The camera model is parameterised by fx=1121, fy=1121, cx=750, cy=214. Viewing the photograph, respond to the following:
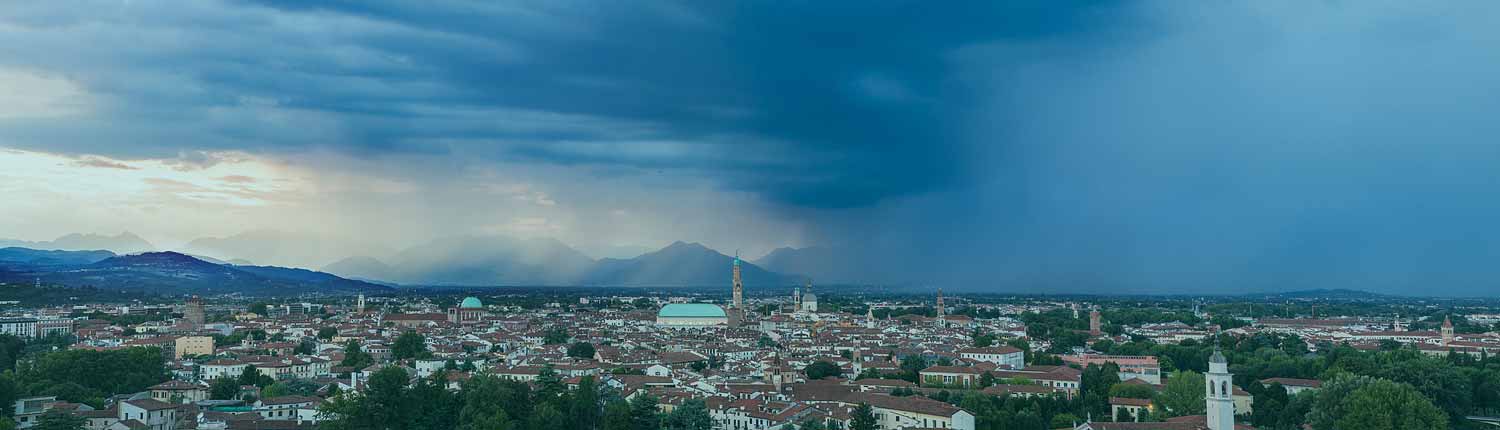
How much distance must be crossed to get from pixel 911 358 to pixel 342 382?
70.5 feet

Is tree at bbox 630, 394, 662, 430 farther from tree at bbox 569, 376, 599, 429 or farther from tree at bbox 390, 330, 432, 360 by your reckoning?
tree at bbox 390, 330, 432, 360

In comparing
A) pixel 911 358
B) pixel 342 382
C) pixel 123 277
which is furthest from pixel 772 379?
pixel 123 277

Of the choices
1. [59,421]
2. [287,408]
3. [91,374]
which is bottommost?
[287,408]

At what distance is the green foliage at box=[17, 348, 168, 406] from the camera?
31.8 m

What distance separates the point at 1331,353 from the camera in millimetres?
45031

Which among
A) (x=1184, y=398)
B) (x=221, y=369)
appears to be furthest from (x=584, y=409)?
(x=221, y=369)

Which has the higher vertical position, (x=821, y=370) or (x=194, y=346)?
(x=194, y=346)

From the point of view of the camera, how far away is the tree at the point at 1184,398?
3180 centimetres

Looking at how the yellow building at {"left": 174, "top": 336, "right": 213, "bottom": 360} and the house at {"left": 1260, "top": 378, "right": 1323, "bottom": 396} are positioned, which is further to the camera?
the yellow building at {"left": 174, "top": 336, "right": 213, "bottom": 360}

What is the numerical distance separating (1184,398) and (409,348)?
3344 cm

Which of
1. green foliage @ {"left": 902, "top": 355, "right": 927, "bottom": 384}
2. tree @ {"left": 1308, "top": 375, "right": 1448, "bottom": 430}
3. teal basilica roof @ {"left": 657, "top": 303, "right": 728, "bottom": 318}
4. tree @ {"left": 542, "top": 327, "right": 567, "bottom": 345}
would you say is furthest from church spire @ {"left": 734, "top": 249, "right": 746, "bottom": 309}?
tree @ {"left": 1308, "top": 375, "right": 1448, "bottom": 430}

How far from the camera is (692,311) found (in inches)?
3529

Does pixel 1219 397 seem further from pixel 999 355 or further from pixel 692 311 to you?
pixel 692 311

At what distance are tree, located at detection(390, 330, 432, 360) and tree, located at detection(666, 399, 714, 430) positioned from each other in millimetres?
24284
